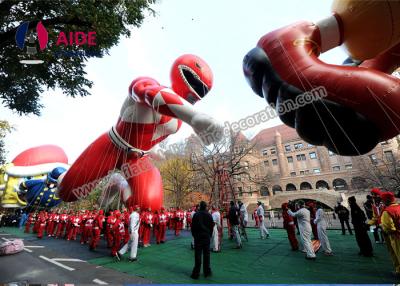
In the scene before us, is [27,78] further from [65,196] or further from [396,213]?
[396,213]

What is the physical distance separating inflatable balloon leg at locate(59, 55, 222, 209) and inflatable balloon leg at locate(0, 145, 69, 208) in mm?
6209

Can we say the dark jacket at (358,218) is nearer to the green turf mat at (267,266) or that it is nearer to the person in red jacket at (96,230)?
the green turf mat at (267,266)

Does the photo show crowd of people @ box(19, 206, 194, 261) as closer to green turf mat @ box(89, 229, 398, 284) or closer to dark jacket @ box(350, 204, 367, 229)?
green turf mat @ box(89, 229, 398, 284)

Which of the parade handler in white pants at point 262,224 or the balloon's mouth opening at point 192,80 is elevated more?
the balloon's mouth opening at point 192,80

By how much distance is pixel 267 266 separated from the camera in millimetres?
5219

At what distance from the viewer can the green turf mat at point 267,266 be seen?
4336 millimetres

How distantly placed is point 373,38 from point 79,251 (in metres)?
9.88

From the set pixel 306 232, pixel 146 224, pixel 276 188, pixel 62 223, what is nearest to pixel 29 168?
pixel 62 223

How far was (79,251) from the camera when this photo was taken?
806cm

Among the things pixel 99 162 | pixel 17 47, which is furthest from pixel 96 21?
pixel 99 162

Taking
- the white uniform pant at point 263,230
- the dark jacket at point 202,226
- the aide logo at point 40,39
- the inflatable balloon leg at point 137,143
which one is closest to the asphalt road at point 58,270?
the dark jacket at point 202,226

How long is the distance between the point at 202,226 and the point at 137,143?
2965 mm

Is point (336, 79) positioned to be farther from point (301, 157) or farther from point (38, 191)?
A: point (301, 157)

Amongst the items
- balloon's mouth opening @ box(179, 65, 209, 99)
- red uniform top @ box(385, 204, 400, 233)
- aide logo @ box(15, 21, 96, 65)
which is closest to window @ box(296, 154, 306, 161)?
red uniform top @ box(385, 204, 400, 233)
